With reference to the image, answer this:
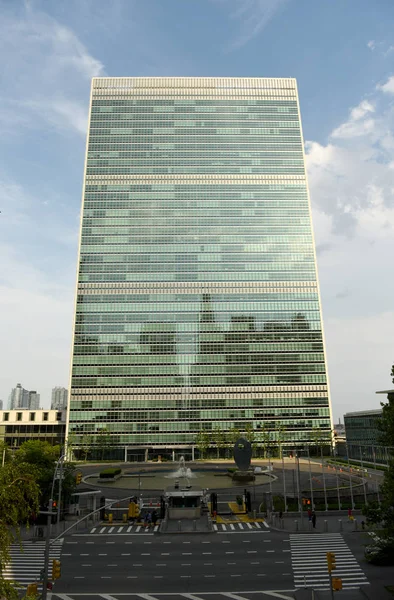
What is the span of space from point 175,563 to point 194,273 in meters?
129

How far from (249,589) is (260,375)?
127005 millimetres

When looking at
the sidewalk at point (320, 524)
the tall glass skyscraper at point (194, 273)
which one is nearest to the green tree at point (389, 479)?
the sidewalk at point (320, 524)

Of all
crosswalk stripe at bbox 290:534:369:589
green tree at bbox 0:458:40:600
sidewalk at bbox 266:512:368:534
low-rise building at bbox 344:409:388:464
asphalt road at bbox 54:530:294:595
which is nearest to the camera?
green tree at bbox 0:458:40:600

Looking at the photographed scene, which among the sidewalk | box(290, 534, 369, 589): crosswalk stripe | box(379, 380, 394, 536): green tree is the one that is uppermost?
box(379, 380, 394, 536): green tree

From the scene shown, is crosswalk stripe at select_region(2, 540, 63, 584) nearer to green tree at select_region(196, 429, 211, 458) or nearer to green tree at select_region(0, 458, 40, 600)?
green tree at select_region(0, 458, 40, 600)

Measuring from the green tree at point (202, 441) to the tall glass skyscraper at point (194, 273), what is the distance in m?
1.26

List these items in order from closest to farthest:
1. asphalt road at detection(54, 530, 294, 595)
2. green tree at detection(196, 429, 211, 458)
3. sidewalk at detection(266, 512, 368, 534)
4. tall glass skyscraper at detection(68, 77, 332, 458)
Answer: asphalt road at detection(54, 530, 294, 595) → sidewalk at detection(266, 512, 368, 534) → green tree at detection(196, 429, 211, 458) → tall glass skyscraper at detection(68, 77, 332, 458)

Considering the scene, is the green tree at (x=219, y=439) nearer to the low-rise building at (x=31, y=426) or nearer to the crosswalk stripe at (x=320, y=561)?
the low-rise building at (x=31, y=426)

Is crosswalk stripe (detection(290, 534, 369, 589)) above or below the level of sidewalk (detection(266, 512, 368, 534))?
below

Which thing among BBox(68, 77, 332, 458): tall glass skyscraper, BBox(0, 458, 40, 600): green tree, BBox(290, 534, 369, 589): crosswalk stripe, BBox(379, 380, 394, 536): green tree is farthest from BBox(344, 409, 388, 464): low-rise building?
BBox(0, 458, 40, 600): green tree

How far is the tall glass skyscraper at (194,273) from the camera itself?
150m

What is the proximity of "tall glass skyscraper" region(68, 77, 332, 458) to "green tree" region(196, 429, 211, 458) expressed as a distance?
126cm

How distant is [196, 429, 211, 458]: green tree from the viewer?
134475 mm

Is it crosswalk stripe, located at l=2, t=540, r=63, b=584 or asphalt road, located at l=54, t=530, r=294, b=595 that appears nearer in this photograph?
asphalt road, located at l=54, t=530, r=294, b=595
